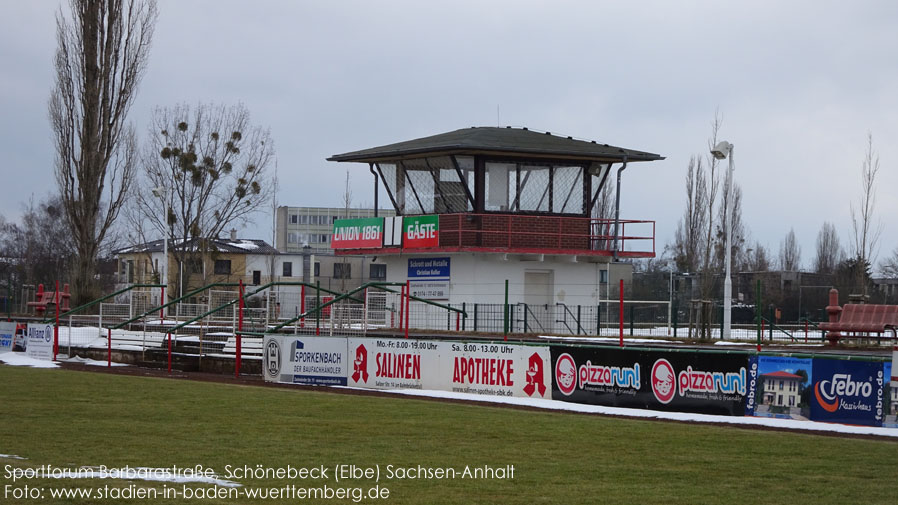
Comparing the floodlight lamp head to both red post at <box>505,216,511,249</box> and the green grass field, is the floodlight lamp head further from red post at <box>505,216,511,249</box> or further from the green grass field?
the green grass field

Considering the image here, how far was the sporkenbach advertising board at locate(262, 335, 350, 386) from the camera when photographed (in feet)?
86.1

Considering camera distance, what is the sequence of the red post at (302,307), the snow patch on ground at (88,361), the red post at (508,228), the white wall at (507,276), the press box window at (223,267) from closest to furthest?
the red post at (302,307), the snow patch on ground at (88,361), the white wall at (507,276), the red post at (508,228), the press box window at (223,267)

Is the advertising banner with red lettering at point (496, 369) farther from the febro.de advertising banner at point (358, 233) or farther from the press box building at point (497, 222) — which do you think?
the febro.de advertising banner at point (358, 233)

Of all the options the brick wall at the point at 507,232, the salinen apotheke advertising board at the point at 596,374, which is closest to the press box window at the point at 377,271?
the brick wall at the point at 507,232

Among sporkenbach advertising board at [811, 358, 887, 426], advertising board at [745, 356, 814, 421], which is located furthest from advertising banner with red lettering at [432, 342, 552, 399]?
sporkenbach advertising board at [811, 358, 887, 426]

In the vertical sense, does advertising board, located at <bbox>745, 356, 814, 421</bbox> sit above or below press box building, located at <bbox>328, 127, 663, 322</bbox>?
below

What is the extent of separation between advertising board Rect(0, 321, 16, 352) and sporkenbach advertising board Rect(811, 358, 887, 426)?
28465 millimetres

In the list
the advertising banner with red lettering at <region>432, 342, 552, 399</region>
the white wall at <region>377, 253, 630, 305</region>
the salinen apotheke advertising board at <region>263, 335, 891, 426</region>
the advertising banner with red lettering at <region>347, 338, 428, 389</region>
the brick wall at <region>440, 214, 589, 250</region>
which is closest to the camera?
the salinen apotheke advertising board at <region>263, 335, 891, 426</region>

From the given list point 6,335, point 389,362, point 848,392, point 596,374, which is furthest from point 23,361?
point 848,392

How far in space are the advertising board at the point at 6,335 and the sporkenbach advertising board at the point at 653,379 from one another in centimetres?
2299

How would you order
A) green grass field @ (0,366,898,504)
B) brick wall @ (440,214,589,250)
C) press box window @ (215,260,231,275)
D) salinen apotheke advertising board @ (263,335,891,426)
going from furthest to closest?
press box window @ (215,260,231,275), brick wall @ (440,214,589,250), salinen apotheke advertising board @ (263,335,891,426), green grass field @ (0,366,898,504)

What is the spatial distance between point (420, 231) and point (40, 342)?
14.0 metres

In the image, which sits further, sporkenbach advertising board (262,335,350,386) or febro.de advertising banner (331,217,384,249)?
febro.de advertising banner (331,217,384,249)

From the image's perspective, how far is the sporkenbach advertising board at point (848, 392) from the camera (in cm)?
1781
